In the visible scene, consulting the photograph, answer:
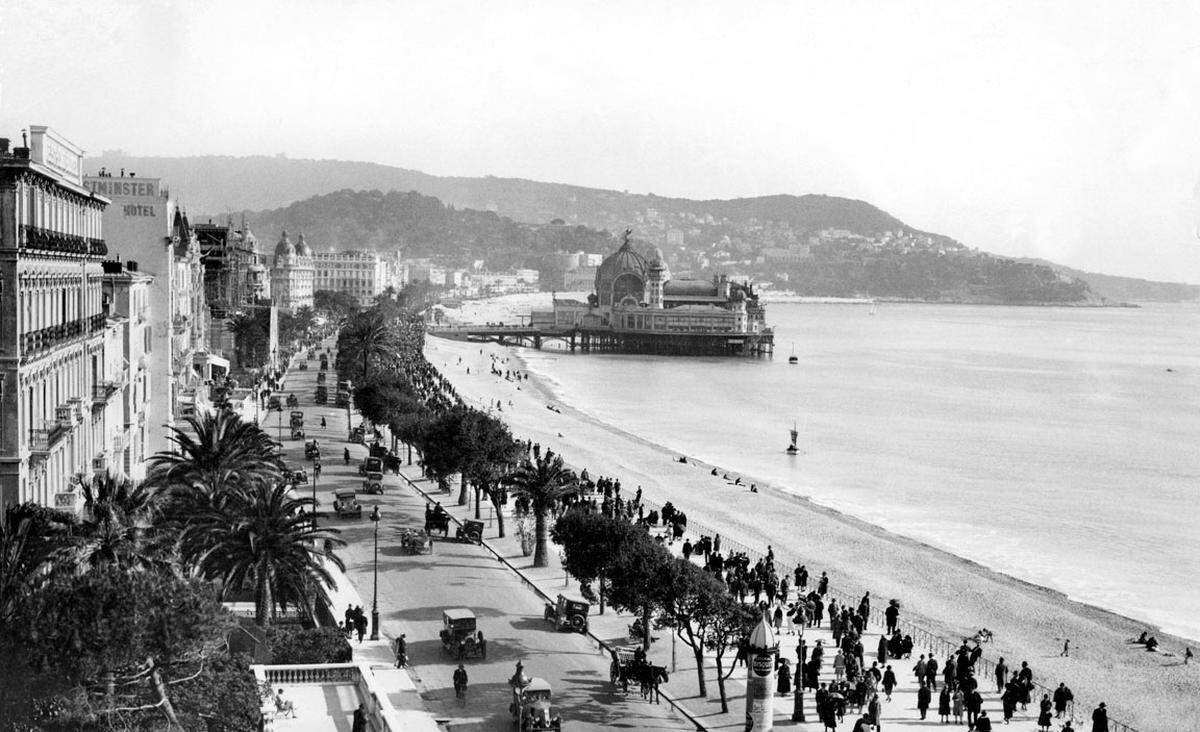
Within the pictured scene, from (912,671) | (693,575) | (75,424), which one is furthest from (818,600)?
(75,424)

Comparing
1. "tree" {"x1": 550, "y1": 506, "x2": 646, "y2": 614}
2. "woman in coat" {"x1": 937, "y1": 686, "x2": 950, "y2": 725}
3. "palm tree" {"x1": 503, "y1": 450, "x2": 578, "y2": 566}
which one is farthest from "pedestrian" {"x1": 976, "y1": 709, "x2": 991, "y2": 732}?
"palm tree" {"x1": 503, "y1": 450, "x2": 578, "y2": 566}

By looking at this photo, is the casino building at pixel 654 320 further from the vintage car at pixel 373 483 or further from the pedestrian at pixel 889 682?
the pedestrian at pixel 889 682

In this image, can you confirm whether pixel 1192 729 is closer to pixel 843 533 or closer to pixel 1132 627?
pixel 1132 627

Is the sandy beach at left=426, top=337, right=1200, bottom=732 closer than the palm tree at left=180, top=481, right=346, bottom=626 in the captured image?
No

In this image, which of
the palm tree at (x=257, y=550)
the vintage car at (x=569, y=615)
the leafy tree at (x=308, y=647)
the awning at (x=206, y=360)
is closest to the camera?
the leafy tree at (x=308, y=647)

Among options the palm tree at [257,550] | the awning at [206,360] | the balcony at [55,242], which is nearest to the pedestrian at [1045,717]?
the palm tree at [257,550]

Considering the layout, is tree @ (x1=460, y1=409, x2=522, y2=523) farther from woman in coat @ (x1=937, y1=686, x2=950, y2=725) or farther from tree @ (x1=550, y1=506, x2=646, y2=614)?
woman in coat @ (x1=937, y1=686, x2=950, y2=725)
